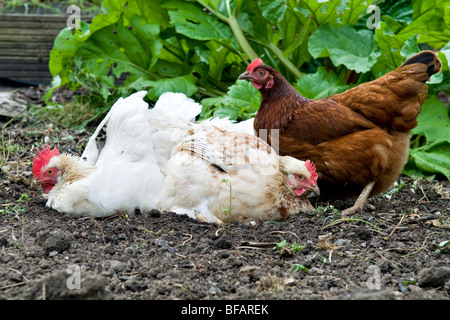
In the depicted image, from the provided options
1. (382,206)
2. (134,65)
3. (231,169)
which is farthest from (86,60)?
(382,206)

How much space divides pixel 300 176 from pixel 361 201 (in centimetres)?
59

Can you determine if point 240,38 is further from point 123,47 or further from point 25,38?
point 25,38

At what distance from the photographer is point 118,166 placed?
149 inches

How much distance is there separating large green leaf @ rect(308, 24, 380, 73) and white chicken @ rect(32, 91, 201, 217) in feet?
5.48

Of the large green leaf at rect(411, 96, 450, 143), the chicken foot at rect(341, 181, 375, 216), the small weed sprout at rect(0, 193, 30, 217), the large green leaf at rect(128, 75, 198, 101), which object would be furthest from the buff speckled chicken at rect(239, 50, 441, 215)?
the small weed sprout at rect(0, 193, 30, 217)

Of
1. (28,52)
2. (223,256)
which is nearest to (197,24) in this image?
(28,52)

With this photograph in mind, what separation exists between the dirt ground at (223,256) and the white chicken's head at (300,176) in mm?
180

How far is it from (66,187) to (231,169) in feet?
3.94

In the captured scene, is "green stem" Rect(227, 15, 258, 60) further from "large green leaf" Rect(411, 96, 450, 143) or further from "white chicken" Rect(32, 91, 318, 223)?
"large green leaf" Rect(411, 96, 450, 143)

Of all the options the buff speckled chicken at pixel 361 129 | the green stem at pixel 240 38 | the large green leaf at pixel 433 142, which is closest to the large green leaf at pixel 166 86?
the green stem at pixel 240 38

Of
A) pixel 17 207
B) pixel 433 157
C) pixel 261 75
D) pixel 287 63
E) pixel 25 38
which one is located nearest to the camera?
pixel 17 207

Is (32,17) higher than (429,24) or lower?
lower

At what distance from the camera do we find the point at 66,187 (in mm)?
3766

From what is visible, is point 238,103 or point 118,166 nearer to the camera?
point 118,166
